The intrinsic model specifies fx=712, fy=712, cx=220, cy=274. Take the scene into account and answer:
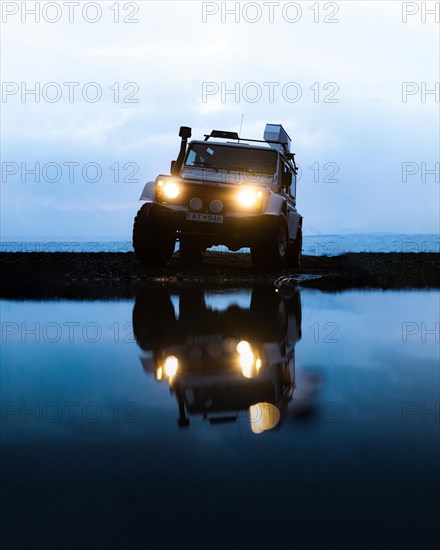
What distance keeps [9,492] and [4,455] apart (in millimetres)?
387

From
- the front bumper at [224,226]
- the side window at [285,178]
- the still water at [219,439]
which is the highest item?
the side window at [285,178]

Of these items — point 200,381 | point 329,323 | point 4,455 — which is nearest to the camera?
point 4,455

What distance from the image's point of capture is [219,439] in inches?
109

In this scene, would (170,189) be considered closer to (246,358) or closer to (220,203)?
(220,203)

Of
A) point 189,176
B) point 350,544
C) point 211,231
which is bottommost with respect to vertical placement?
point 350,544

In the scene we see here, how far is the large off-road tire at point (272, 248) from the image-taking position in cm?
1310

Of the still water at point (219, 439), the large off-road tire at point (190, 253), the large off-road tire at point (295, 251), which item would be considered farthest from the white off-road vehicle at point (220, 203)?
the still water at point (219, 439)

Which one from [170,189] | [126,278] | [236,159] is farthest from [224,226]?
[126,278]

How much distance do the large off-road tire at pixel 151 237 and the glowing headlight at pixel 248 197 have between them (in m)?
1.48

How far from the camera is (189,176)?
44.2 ft

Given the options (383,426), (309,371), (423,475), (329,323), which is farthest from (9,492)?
(329,323)

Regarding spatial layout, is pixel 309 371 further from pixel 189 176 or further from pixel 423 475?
pixel 189 176

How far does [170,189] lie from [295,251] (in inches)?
158

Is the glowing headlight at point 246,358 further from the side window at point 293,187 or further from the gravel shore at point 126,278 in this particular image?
the side window at point 293,187
